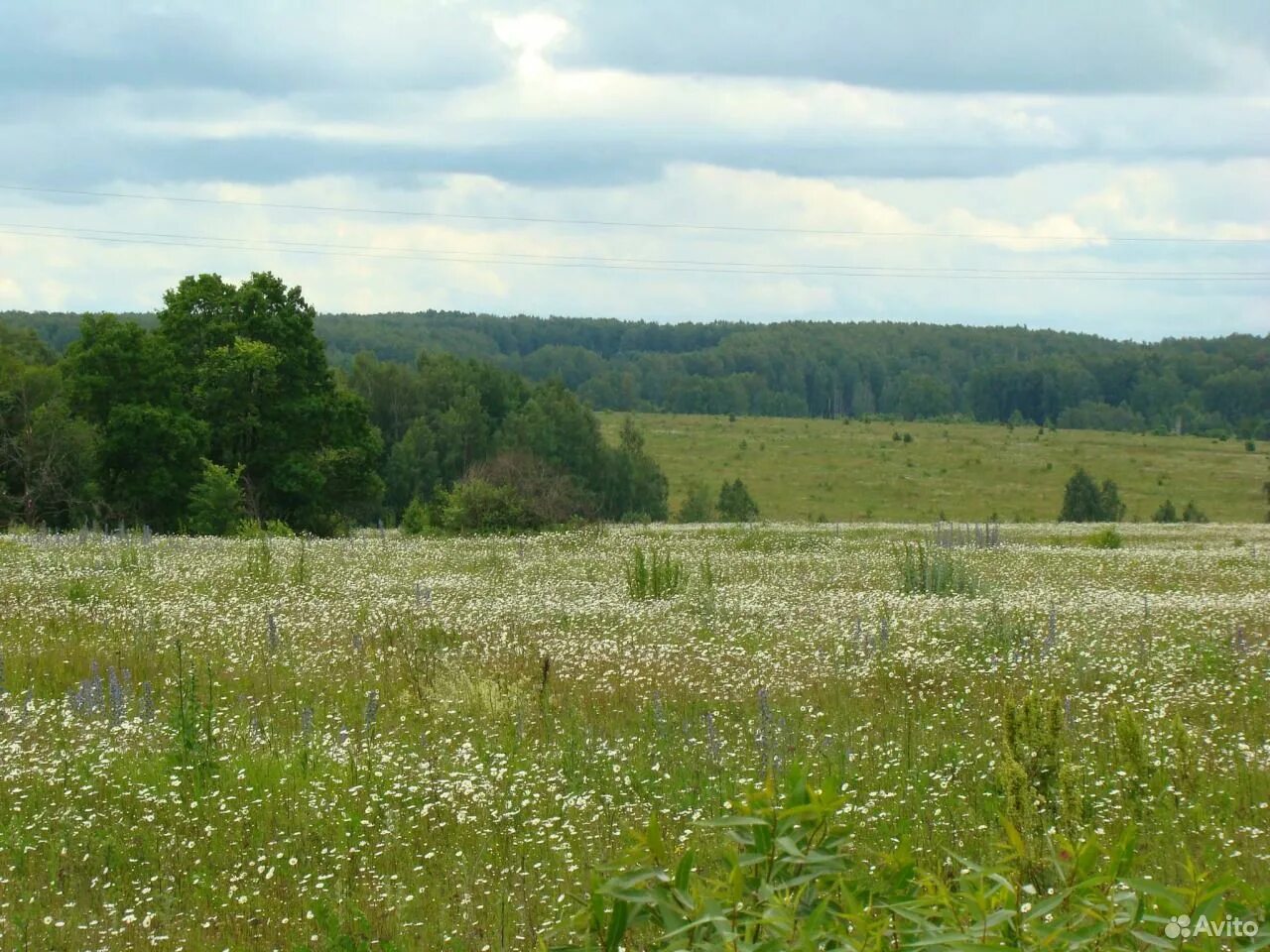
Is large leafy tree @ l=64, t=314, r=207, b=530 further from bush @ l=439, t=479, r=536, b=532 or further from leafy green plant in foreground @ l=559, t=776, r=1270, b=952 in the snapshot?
leafy green plant in foreground @ l=559, t=776, r=1270, b=952

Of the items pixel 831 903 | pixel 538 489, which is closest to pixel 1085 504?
pixel 538 489

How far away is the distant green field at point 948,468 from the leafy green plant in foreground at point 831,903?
6043 centimetres

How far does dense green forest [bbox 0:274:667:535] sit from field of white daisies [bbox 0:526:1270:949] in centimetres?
1671

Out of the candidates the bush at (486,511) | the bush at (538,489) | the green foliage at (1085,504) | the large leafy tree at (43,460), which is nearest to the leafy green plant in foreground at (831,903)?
the bush at (486,511)

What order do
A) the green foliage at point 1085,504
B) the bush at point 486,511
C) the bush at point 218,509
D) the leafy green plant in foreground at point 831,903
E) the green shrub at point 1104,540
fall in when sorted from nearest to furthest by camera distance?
the leafy green plant in foreground at point 831,903 → the green shrub at point 1104,540 → the bush at point 486,511 → the bush at point 218,509 → the green foliage at point 1085,504

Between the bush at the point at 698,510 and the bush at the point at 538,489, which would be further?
the bush at the point at 698,510

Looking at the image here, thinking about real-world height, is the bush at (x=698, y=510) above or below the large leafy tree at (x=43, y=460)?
below

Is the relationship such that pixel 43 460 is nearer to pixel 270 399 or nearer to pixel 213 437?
pixel 213 437

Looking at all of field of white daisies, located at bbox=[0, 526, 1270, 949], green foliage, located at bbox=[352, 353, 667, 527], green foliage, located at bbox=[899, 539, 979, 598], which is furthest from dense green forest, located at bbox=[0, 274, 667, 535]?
green foliage, located at bbox=[352, 353, 667, 527]

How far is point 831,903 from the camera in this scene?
3143 mm

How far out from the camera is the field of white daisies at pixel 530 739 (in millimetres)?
6172

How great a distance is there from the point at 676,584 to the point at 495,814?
33.1 feet

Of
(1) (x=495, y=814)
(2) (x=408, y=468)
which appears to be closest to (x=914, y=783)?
(1) (x=495, y=814)

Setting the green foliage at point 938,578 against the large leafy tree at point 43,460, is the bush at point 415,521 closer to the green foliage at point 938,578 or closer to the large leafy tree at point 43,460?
the large leafy tree at point 43,460
